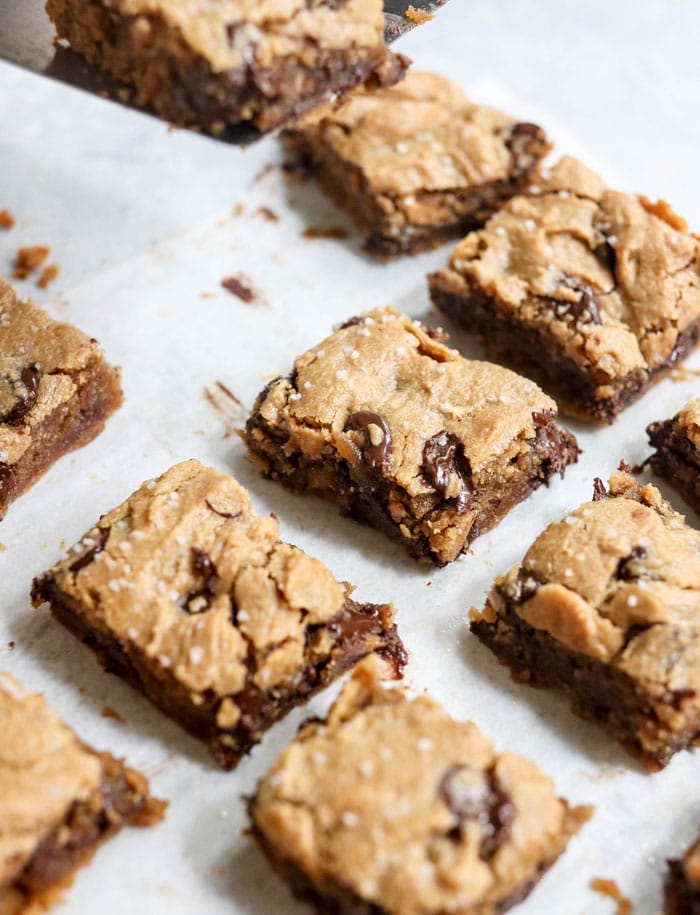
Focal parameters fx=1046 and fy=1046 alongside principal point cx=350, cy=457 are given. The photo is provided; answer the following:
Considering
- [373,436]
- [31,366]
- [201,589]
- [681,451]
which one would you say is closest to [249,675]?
[201,589]

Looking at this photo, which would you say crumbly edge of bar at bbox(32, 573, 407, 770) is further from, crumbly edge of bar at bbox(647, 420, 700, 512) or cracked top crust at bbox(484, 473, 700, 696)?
crumbly edge of bar at bbox(647, 420, 700, 512)

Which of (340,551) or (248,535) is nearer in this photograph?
(248,535)

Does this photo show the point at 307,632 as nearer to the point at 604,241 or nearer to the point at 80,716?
the point at 80,716

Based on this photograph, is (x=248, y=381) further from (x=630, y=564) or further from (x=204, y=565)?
(x=630, y=564)

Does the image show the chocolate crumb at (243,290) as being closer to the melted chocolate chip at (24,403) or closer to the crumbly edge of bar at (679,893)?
the melted chocolate chip at (24,403)

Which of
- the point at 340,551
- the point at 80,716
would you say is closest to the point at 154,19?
the point at 340,551

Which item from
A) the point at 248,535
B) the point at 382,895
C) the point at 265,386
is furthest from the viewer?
the point at 265,386
